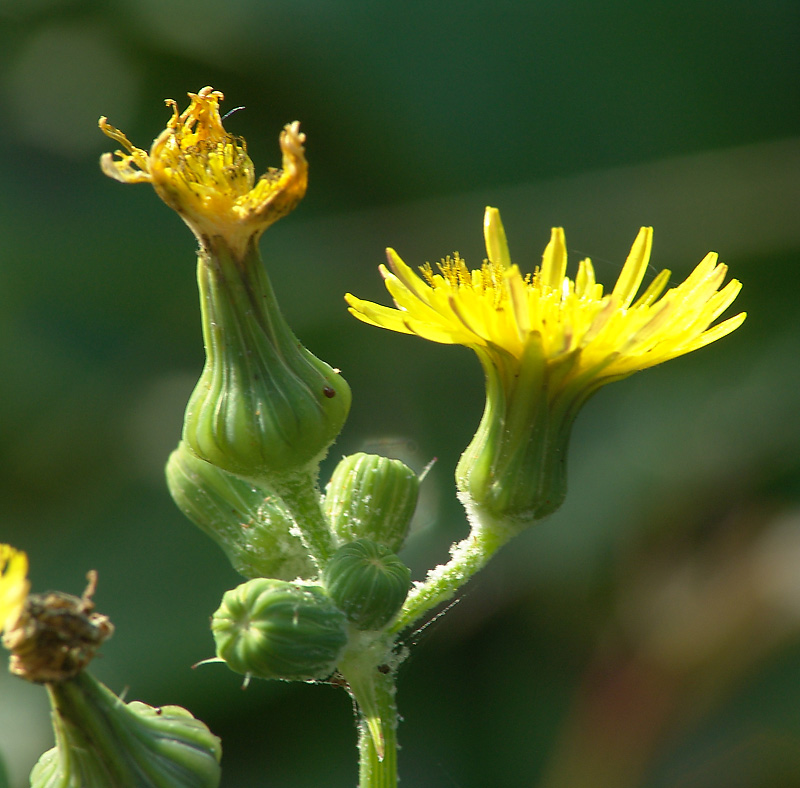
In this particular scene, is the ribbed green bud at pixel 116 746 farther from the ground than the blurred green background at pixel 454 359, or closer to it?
closer to it

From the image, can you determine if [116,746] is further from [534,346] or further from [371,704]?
[534,346]

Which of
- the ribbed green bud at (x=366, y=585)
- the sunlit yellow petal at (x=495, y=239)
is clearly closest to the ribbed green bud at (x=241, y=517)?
the ribbed green bud at (x=366, y=585)

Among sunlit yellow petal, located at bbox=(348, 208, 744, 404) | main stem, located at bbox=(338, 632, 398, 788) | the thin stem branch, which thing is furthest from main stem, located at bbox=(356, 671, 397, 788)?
sunlit yellow petal, located at bbox=(348, 208, 744, 404)

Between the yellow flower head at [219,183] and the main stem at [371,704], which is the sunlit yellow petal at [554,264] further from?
the main stem at [371,704]

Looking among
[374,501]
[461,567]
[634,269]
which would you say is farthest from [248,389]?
[634,269]

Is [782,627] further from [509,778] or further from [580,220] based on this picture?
[580,220]

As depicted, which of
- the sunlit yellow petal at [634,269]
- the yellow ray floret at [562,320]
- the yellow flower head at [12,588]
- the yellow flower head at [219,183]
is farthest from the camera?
the sunlit yellow petal at [634,269]

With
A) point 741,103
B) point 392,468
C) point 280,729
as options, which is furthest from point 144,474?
point 741,103
